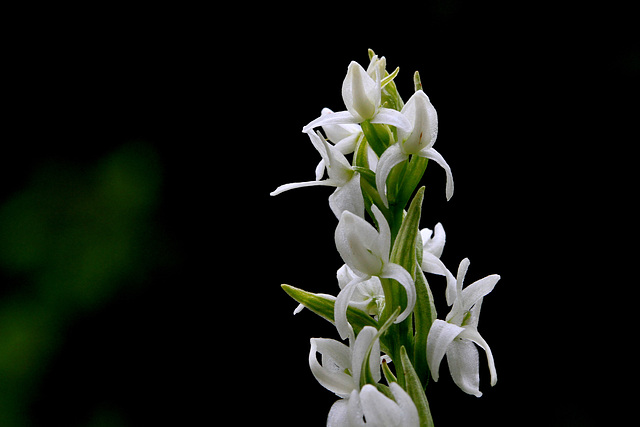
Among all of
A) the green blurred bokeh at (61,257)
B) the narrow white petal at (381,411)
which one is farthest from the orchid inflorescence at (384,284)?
the green blurred bokeh at (61,257)

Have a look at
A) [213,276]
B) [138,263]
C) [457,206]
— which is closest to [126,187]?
[138,263]

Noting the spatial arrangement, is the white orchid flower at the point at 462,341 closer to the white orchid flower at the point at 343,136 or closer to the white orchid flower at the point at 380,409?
the white orchid flower at the point at 380,409

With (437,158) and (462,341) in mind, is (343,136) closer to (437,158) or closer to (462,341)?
(437,158)

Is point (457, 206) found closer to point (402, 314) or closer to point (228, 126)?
point (228, 126)

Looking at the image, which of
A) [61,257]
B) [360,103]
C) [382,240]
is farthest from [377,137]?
[61,257]

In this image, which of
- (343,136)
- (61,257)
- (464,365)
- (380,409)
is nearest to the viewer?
(380,409)
